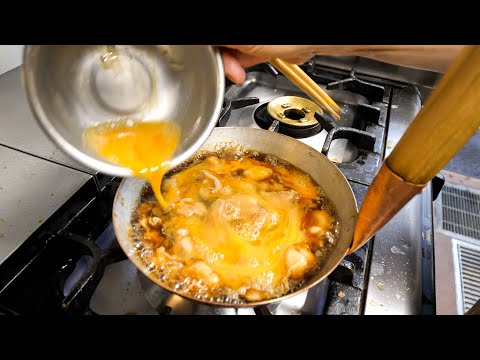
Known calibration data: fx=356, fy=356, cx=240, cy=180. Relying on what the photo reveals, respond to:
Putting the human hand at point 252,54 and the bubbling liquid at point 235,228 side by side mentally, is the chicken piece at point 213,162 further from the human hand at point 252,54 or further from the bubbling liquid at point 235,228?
the human hand at point 252,54

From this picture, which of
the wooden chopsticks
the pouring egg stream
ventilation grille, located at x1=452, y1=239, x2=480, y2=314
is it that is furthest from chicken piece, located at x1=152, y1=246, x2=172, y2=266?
ventilation grille, located at x1=452, y1=239, x2=480, y2=314

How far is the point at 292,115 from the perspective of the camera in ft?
6.20

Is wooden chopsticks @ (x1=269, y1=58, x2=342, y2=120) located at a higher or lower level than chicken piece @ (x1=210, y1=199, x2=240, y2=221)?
higher

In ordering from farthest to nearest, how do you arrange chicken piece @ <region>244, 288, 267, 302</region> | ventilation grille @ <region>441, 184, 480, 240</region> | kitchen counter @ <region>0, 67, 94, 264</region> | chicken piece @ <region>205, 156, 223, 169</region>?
ventilation grille @ <region>441, 184, 480, 240</region> → chicken piece @ <region>205, 156, 223, 169</region> → kitchen counter @ <region>0, 67, 94, 264</region> → chicken piece @ <region>244, 288, 267, 302</region>

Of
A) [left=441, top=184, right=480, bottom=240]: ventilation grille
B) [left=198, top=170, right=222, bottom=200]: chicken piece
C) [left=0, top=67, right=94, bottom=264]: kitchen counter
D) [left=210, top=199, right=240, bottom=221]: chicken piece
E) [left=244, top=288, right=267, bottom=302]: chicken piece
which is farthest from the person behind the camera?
[left=441, top=184, right=480, bottom=240]: ventilation grille

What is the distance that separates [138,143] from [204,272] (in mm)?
462

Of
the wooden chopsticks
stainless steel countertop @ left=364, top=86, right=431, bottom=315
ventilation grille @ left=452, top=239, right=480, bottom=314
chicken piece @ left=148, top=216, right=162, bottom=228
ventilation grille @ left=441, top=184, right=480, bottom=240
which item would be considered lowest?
ventilation grille @ left=452, top=239, right=480, bottom=314

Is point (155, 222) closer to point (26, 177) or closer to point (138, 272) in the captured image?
point (138, 272)

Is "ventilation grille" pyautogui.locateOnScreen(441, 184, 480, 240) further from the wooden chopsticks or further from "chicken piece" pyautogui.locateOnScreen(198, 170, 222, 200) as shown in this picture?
"chicken piece" pyautogui.locateOnScreen(198, 170, 222, 200)

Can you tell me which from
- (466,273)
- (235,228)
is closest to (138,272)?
(235,228)

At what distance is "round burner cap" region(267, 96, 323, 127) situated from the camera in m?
1.82

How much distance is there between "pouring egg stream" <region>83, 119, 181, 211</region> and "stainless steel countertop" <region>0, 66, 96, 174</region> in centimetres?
31

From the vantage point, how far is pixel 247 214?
1325 millimetres

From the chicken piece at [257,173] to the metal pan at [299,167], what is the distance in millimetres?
104
